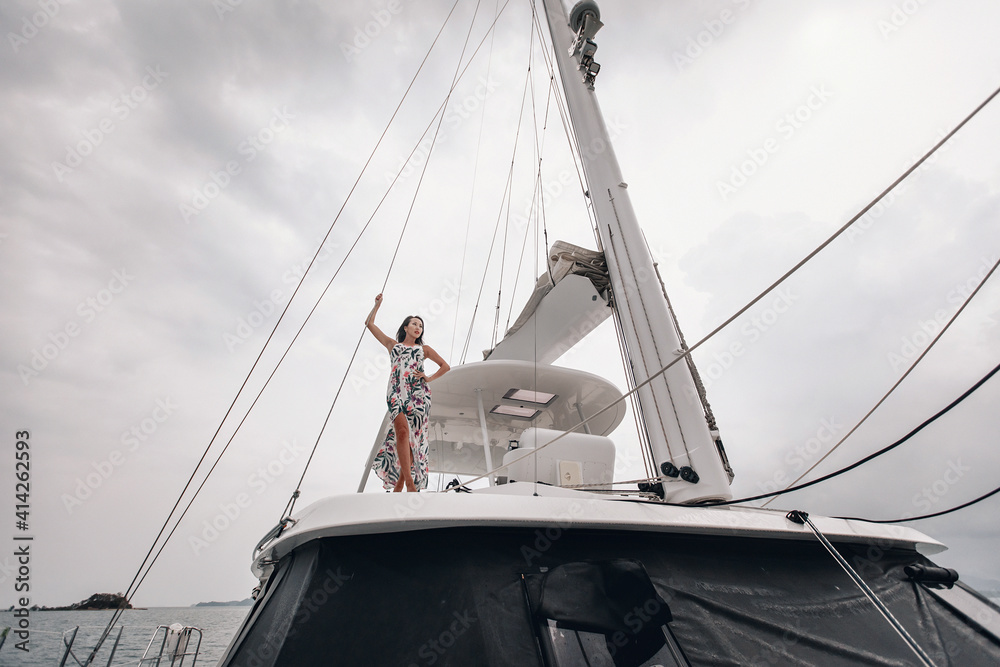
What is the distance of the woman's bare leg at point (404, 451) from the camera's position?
258cm

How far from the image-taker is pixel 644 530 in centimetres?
A: 167

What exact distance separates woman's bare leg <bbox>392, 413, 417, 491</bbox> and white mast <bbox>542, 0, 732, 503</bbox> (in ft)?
4.78

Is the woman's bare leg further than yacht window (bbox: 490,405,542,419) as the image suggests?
No

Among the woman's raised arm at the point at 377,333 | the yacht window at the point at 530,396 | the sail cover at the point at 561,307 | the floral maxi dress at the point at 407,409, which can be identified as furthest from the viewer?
the yacht window at the point at 530,396

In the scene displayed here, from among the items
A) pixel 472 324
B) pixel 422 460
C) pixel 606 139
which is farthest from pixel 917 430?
pixel 472 324

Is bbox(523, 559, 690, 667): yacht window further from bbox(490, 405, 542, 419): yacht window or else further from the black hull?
bbox(490, 405, 542, 419): yacht window

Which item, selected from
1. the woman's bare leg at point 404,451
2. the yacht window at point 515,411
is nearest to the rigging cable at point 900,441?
the woman's bare leg at point 404,451

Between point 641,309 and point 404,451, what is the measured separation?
1.75 metres

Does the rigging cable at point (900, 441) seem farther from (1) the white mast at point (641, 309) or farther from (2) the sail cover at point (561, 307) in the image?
(2) the sail cover at point (561, 307)

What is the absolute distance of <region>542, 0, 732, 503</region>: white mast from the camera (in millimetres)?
2305

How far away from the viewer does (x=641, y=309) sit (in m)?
2.80

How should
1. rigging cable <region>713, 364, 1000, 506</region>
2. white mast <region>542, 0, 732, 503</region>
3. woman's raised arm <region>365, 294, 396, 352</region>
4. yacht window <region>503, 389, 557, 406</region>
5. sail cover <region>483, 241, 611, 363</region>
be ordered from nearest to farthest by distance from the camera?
rigging cable <region>713, 364, 1000, 506</region>, white mast <region>542, 0, 732, 503</region>, woman's raised arm <region>365, 294, 396, 352</region>, sail cover <region>483, 241, 611, 363</region>, yacht window <region>503, 389, 557, 406</region>

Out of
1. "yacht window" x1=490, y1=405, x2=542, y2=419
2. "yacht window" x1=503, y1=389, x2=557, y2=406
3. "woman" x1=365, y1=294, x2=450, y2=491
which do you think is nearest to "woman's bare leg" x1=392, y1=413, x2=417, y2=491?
"woman" x1=365, y1=294, x2=450, y2=491

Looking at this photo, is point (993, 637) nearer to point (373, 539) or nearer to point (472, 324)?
point (373, 539)
